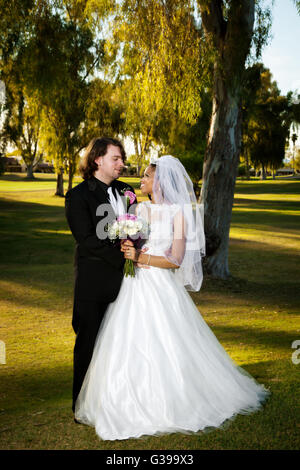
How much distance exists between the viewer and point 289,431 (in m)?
3.00

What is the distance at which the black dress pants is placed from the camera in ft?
11.1

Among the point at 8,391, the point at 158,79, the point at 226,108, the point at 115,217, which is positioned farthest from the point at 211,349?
the point at 226,108

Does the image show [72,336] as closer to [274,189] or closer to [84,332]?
[84,332]

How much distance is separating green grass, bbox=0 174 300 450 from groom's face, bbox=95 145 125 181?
173 centimetres

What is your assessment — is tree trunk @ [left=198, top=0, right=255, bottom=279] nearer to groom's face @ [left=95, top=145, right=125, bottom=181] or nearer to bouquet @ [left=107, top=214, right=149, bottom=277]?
groom's face @ [left=95, top=145, right=125, bottom=181]

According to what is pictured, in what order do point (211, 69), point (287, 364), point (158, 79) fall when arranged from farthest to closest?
point (211, 69) < point (158, 79) < point (287, 364)

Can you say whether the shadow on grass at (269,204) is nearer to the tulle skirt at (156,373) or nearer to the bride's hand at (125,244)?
the tulle skirt at (156,373)

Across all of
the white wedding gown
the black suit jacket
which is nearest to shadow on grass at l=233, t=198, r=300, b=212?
the white wedding gown

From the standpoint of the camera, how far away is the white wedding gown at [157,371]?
309 cm

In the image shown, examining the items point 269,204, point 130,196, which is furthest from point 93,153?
point 269,204

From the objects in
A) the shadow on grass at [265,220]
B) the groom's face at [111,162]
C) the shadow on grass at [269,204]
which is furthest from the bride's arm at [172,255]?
the shadow on grass at [269,204]

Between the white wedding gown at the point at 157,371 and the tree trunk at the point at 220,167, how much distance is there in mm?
5749
